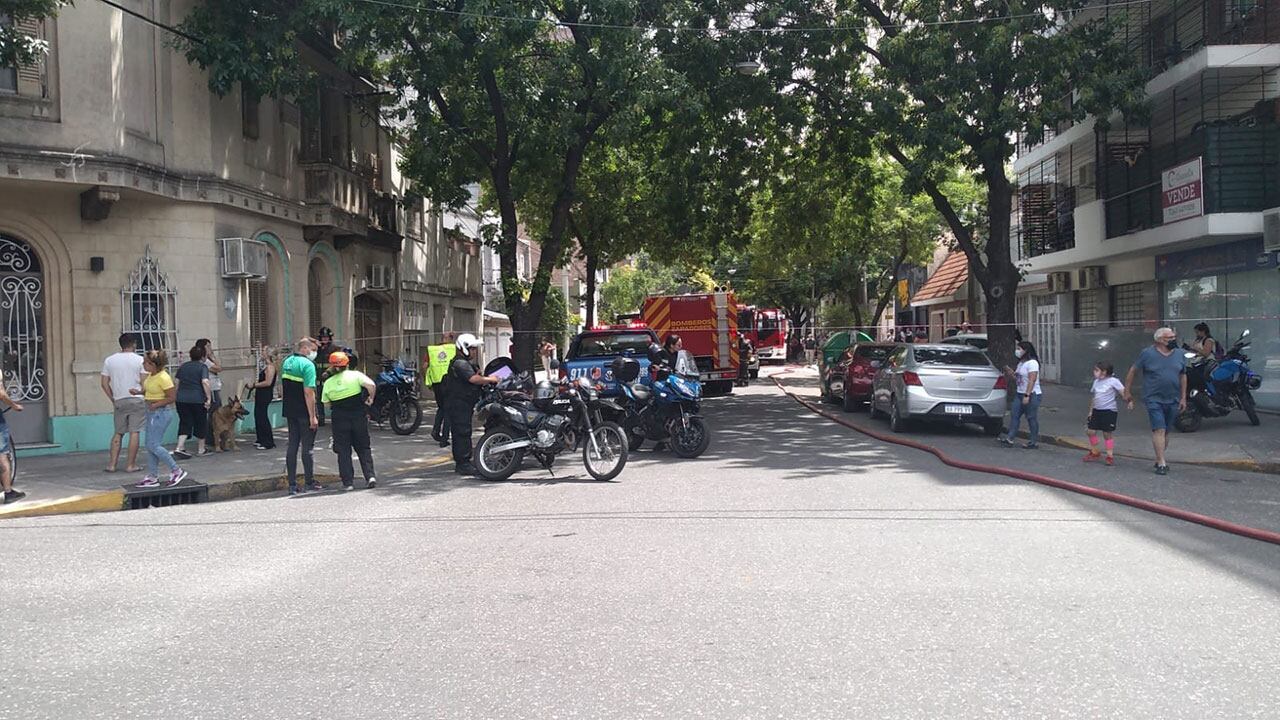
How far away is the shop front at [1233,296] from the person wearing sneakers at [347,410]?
42.6 ft

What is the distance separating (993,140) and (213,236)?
12.7m

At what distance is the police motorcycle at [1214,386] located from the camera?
1459 centimetres

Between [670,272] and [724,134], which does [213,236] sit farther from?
[670,272]

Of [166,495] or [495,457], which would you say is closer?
[166,495]

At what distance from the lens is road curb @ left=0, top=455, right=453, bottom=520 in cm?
988

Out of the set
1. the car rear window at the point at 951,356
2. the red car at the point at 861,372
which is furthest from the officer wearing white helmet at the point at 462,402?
the red car at the point at 861,372

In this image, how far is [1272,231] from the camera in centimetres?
1611

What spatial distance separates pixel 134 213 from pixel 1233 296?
18538 millimetres

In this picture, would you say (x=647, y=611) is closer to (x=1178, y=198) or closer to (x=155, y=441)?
(x=155, y=441)

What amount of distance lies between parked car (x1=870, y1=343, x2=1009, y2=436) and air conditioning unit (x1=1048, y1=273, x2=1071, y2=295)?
11616 millimetres

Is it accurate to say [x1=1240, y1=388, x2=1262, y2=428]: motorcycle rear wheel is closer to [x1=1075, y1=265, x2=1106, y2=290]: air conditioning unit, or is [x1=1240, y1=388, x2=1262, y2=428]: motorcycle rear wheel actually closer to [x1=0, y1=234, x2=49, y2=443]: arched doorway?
[x1=1075, y1=265, x2=1106, y2=290]: air conditioning unit

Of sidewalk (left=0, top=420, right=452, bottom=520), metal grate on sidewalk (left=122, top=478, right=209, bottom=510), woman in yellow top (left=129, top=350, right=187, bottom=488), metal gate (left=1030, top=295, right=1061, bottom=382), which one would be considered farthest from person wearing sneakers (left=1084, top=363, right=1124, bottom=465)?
metal gate (left=1030, top=295, right=1061, bottom=382)

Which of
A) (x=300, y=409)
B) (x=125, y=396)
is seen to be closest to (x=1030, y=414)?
(x=300, y=409)

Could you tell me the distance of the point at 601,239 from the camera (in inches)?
1120
